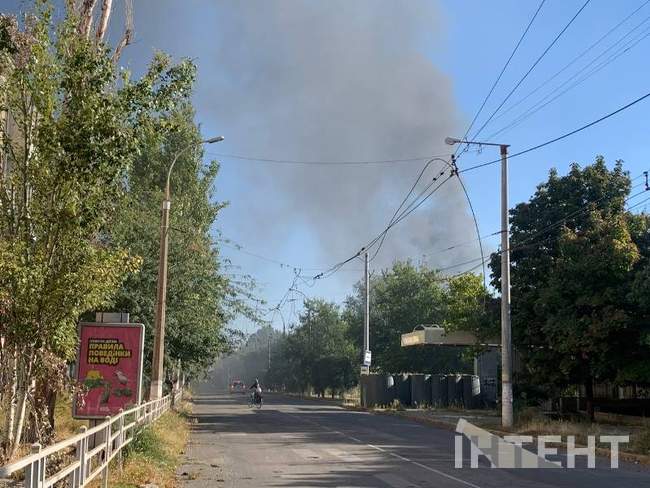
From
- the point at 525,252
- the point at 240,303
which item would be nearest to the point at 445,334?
the point at 525,252

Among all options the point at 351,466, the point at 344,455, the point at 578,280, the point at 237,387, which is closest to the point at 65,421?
the point at 344,455

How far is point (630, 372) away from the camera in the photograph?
86.0 ft

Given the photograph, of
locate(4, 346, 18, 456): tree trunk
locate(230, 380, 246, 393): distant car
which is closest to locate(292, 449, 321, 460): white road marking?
locate(4, 346, 18, 456): tree trunk

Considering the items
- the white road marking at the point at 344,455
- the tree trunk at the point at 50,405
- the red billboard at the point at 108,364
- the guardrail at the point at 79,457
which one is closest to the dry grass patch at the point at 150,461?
the guardrail at the point at 79,457

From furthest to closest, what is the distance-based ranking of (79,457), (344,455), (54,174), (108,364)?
1. (344,455)
2. (108,364)
3. (54,174)
4. (79,457)

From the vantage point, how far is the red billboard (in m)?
14.9

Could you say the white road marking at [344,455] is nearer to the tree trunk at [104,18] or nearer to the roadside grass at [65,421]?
the roadside grass at [65,421]

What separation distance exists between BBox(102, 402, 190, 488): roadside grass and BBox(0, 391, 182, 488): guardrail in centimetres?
26

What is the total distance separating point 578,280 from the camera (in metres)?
26.8

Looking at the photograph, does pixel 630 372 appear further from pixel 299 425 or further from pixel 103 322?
pixel 103 322

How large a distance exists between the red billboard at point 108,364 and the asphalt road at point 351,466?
76.5 inches

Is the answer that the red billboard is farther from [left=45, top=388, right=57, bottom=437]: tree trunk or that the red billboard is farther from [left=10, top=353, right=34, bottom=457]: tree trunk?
[left=10, top=353, right=34, bottom=457]: tree trunk

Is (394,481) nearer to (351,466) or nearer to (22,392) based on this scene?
(351,466)

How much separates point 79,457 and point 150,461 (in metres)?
6.14
